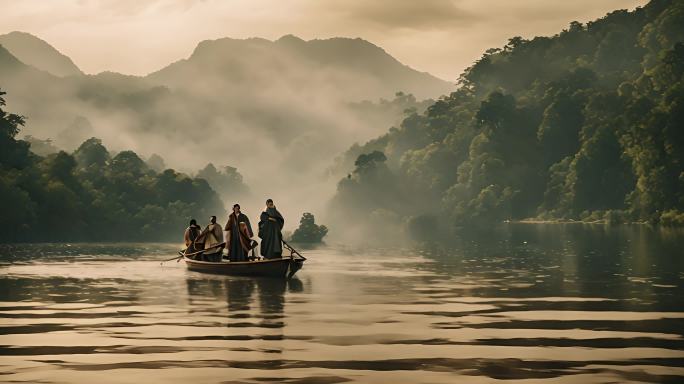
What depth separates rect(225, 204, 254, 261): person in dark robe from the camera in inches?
1774

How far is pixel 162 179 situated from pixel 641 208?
60802 mm

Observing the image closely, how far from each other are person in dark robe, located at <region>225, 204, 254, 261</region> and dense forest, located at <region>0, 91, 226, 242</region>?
219 feet

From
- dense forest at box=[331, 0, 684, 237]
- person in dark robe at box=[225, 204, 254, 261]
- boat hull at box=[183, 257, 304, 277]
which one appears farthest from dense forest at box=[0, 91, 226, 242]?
person in dark robe at box=[225, 204, 254, 261]

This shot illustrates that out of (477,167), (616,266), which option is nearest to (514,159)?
(477,167)

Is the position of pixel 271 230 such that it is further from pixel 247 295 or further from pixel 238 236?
pixel 247 295

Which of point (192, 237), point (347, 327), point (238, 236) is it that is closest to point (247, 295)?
point (238, 236)

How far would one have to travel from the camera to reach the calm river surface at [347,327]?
1936 cm

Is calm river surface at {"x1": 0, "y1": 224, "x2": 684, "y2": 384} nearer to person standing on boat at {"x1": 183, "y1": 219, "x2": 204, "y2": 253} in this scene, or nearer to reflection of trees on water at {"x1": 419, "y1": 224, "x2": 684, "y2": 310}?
reflection of trees on water at {"x1": 419, "y1": 224, "x2": 684, "y2": 310}

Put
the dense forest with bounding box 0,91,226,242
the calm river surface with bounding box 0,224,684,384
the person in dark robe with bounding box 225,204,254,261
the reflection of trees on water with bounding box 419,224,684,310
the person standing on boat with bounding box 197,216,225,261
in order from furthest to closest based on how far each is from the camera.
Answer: the dense forest with bounding box 0,91,226,242
the person standing on boat with bounding box 197,216,225,261
the person in dark robe with bounding box 225,204,254,261
the reflection of trees on water with bounding box 419,224,684,310
the calm river surface with bounding box 0,224,684,384

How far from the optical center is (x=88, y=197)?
13150 centimetres


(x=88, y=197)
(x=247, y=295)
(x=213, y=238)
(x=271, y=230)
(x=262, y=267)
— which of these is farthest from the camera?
(x=88, y=197)

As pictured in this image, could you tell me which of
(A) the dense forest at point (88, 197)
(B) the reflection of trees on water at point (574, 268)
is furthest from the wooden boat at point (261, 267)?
(A) the dense forest at point (88, 197)

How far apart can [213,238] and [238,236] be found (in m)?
3.87

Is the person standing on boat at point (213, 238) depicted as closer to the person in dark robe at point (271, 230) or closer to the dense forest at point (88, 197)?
the person in dark robe at point (271, 230)
